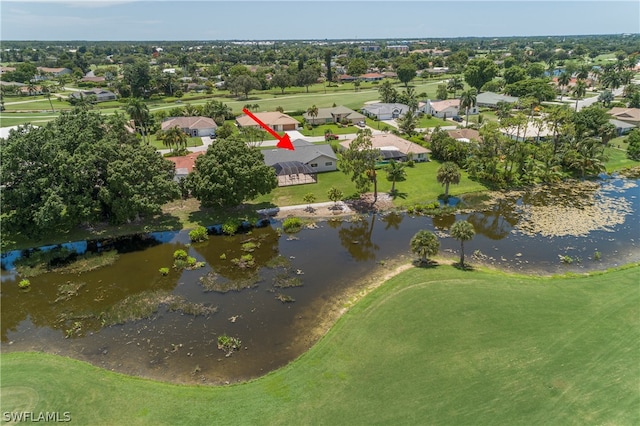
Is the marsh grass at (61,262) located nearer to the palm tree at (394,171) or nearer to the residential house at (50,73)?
the palm tree at (394,171)

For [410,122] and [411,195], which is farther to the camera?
[410,122]

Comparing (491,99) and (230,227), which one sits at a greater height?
(491,99)

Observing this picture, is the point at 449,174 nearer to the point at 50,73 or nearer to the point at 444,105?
the point at 444,105

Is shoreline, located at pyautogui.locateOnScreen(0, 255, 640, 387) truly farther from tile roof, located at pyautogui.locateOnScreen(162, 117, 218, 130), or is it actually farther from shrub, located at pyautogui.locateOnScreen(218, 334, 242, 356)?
tile roof, located at pyautogui.locateOnScreen(162, 117, 218, 130)

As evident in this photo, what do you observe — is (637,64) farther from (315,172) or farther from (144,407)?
(144,407)

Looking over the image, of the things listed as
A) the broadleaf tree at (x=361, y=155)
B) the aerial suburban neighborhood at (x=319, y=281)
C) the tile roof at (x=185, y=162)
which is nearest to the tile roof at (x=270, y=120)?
the aerial suburban neighborhood at (x=319, y=281)

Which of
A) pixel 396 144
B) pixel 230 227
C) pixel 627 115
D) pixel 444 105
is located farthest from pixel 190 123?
pixel 627 115

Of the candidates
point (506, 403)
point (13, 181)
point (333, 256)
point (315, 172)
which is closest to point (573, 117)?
point (315, 172)
